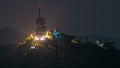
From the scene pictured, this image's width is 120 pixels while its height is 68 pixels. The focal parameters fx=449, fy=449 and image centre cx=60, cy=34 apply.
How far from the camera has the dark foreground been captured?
514ft

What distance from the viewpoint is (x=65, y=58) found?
534 feet

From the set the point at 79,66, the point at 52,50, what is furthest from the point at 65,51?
the point at 79,66

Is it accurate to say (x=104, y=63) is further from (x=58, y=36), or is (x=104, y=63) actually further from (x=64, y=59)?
(x=58, y=36)

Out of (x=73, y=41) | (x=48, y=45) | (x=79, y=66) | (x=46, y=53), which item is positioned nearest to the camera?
(x=79, y=66)

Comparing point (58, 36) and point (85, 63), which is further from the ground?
point (58, 36)

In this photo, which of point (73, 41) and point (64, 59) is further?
point (73, 41)

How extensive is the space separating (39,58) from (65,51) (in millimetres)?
12818

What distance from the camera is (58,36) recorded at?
195875 millimetres

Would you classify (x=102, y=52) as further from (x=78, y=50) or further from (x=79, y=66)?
(x=79, y=66)

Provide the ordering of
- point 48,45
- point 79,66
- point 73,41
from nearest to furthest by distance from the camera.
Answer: point 79,66 → point 48,45 → point 73,41

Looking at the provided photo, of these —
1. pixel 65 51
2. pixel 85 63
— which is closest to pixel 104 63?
pixel 85 63

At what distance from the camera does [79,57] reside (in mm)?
164875

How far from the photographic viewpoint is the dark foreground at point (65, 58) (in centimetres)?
15662

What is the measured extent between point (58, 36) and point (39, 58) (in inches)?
1343
